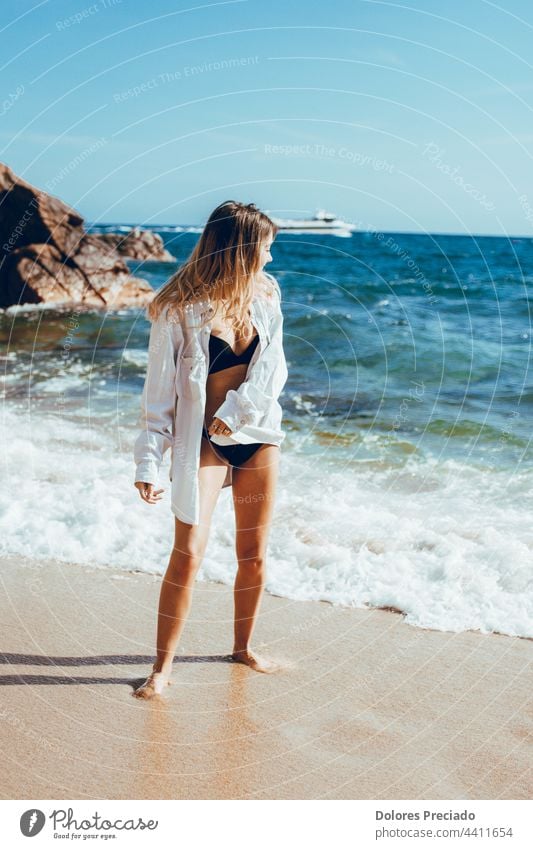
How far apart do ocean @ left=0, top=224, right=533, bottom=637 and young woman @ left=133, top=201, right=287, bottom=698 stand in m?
1.45

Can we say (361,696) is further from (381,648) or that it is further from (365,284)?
(365,284)

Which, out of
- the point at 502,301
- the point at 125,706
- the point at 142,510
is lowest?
the point at 125,706

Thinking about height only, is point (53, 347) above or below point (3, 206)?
below

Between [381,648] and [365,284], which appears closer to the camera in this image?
[381,648]

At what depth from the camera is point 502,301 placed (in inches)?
790

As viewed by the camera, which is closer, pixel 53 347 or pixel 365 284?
pixel 53 347

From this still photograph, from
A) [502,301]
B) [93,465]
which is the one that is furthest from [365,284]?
[93,465]

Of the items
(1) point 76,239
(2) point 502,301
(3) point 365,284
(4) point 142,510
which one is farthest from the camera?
(3) point 365,284

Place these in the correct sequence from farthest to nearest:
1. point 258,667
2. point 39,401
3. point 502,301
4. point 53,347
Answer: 1. point 502,301
2. point 53,347
3. point 39,401
4. point 258,667

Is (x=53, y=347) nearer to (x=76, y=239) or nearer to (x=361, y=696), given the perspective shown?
(x=76, y=239)

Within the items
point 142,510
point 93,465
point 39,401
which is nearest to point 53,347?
point 39,401

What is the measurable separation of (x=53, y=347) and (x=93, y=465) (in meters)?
8.49
